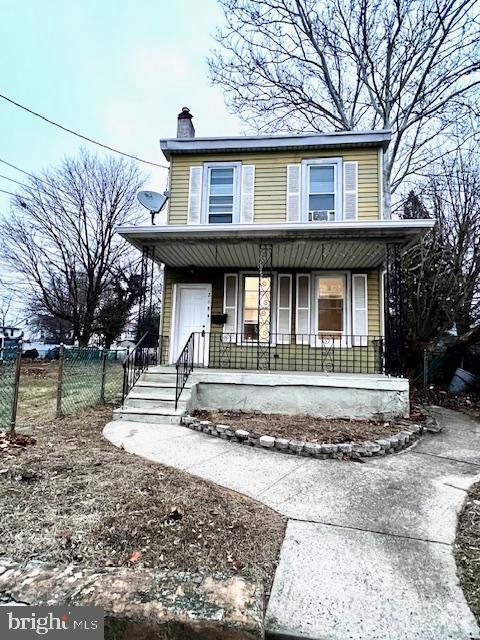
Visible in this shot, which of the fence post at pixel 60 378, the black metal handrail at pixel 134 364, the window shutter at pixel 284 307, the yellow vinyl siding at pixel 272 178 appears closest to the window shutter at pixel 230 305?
the window shutter at pixel 284 307

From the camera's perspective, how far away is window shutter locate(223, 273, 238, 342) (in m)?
8.91

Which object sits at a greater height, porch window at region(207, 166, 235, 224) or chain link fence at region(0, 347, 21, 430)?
porch window at region(207, 166, 235, 224)

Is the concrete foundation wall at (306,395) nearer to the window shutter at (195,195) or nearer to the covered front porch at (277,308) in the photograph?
the covered front porch at (277,308)

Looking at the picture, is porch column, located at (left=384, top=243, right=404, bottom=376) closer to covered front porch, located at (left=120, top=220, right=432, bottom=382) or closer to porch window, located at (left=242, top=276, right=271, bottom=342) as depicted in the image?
covered front porch, located at (left=120, top=220, right=432, bottom=382)

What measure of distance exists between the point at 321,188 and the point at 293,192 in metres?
0.72

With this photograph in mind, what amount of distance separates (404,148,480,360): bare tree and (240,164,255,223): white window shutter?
6.60 meters

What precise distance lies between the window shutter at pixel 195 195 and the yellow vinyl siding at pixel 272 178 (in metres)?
0.12

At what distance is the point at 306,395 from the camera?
21.7 feet

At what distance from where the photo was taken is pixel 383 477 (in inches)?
150

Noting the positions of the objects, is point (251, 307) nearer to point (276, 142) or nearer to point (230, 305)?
point (230, 305)

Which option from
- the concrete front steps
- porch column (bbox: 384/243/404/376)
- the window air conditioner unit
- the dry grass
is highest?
the window air conditioner unit

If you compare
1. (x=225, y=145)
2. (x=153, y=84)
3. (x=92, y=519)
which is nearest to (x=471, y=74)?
(x=225, y=145)


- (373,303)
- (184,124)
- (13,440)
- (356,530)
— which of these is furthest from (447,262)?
(13,440)

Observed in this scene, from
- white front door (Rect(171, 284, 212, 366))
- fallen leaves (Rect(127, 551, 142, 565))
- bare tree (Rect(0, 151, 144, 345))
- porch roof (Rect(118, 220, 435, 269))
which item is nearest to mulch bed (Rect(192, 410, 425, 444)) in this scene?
white front door (Rect(171, 284, 212, 366))
